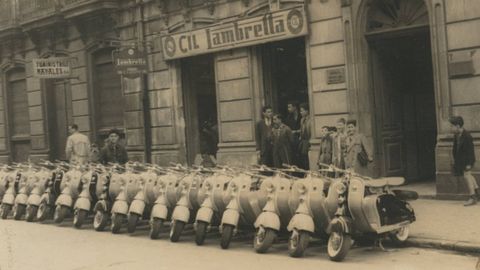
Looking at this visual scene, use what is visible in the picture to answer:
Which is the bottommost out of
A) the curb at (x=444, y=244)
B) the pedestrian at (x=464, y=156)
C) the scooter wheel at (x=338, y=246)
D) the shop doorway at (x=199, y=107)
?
the curb at (x=444, y=244)

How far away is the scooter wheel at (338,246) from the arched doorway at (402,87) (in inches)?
229

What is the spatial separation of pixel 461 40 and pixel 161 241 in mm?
6350

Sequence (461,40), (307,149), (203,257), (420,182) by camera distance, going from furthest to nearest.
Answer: (420,182) → (307,149) → (461,40) → (203,257)

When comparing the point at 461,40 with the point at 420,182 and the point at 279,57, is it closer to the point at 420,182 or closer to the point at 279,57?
the point at 420,182

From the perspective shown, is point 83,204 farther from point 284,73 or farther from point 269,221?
point 284,73

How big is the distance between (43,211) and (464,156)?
7.84 meters

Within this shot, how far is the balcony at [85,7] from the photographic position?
18.2m

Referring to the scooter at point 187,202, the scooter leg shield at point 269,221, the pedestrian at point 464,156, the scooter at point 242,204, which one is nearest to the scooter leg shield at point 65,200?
the scooter at point 187,202

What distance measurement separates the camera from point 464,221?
28.9ft

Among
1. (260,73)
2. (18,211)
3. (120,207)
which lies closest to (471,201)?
(120,207)

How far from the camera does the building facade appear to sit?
11328 mm

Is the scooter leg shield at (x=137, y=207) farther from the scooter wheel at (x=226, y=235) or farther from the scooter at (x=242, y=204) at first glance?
the scooter wheel at (x=226, y=235)

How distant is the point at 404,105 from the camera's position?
1348 centimetres

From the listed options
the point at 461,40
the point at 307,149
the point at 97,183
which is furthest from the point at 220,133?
the point at 461,40
